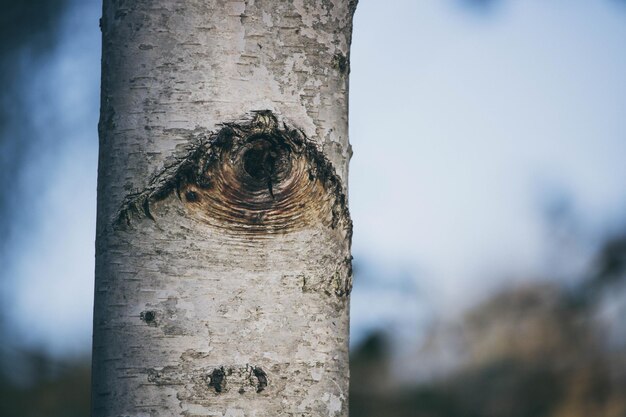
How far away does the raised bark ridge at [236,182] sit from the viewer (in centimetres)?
75

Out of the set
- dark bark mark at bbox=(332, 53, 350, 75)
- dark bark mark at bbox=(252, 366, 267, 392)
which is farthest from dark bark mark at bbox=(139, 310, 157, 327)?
dark bark mark at bbox=(332, 53, 350, 75)

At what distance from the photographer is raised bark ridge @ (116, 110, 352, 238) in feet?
2.45

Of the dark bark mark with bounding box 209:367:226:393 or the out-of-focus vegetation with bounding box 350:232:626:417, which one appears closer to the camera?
the dark bark mark with bounding box 209:367:226:393

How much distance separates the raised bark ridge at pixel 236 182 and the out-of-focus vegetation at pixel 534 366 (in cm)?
361

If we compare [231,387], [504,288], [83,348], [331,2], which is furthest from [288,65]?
Answer: [504,288]

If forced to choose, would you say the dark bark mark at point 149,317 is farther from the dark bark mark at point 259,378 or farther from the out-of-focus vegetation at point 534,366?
the out-of-focus vegetation at point 534,366

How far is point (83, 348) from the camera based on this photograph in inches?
171

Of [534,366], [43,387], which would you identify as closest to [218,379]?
[43,387]

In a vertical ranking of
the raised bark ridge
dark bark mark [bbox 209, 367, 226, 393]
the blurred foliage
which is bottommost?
the blurred foliage

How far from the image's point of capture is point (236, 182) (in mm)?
751

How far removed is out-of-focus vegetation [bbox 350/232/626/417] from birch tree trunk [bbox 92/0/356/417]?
11.7 feet

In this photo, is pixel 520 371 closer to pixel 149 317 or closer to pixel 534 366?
pixel 534 366

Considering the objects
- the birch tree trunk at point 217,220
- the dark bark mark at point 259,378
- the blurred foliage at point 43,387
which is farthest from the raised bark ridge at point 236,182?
the blurred foliage at point 43,387

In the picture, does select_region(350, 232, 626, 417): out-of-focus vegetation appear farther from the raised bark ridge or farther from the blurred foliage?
the raised bark ridge
